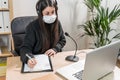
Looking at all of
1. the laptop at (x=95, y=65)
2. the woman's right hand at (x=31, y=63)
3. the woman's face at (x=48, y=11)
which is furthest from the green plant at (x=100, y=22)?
the woman's right hand at (x=31, y=63)

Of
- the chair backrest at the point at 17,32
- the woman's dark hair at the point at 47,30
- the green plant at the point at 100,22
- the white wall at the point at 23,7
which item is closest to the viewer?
the woman's dark hair at the point at 47,30

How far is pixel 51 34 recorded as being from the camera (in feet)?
5.92

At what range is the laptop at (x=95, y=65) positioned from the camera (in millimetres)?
1045

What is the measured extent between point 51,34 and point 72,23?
4.08 feet

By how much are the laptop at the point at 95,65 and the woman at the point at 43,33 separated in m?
0.34

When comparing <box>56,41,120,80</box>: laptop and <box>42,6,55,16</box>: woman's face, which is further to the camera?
<box>42,6,55,16</box>: woman's face

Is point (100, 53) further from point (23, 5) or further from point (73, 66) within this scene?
point (23, 5)

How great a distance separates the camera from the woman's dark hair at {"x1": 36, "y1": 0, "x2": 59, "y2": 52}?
1.62 metres

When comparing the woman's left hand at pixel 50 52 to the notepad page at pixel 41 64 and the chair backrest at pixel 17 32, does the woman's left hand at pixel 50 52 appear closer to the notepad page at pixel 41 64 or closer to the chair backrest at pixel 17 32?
the notepad page at pixel 41 64

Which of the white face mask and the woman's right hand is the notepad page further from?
the white face mask

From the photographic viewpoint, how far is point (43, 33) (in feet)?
5.69

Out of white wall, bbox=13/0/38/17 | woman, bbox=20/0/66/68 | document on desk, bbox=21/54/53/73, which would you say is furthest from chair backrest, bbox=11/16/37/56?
white wall, bbox=13/0/38/17

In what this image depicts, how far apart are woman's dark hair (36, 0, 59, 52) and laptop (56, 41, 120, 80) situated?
43cm

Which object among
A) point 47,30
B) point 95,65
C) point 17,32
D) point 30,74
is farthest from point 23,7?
point 95,65
